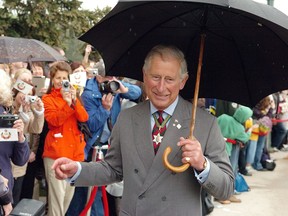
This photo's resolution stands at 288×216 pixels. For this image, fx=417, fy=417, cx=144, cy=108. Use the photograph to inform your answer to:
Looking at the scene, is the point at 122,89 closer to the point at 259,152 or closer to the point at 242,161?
the point at 242,161

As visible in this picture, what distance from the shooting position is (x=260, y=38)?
7.54ft

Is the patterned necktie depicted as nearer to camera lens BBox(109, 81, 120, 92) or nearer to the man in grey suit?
the man in grey suit

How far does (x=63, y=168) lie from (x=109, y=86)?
A: 2.21m

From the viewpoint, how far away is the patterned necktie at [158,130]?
7.19ft

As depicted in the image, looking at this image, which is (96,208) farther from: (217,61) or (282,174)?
(282,174)

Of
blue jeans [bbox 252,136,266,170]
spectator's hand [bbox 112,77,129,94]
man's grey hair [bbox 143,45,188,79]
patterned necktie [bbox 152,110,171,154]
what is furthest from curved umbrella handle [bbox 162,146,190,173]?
blue jeans [bbox 252,136,266,170]

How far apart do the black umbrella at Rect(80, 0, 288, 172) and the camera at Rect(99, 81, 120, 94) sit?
1.53 meters

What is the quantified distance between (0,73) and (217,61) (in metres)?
1.73

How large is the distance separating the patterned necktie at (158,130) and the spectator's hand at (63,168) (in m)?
0.43

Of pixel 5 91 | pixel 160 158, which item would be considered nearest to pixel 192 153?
pixel 160 158

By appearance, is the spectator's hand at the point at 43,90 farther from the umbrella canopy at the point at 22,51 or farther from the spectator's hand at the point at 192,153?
the spectator's hand at the point at 192,153

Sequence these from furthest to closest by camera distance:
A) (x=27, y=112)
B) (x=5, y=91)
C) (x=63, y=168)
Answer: (x=27, y=112)
(x=5, y=91)
(x=63, y=168)

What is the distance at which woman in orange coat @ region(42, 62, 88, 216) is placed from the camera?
166 inches

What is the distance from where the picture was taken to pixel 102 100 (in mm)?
4387
